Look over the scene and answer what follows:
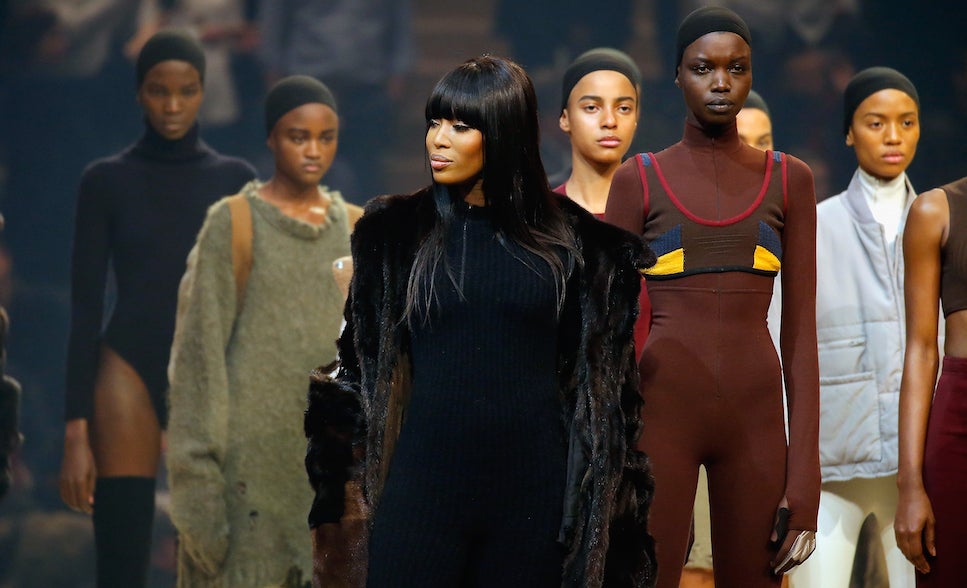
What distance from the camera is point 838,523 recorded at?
3.89m

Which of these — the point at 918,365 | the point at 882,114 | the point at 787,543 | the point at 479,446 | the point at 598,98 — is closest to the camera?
the point at 479,446

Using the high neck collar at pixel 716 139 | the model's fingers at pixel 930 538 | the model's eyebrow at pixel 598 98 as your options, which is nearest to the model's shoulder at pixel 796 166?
the high neck collar at pixel 716 139

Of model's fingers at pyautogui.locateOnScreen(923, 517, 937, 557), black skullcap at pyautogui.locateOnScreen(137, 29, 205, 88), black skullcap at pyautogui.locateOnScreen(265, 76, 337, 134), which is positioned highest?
black skullcap at pyautogui.locateOnScreen(137, 29, 205, 88)

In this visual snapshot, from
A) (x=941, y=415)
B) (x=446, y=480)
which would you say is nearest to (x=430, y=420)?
(x=446, y=480)

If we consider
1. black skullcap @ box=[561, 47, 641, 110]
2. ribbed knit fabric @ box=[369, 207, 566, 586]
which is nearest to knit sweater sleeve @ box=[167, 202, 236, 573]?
black skullcap @ box=[561, 47, 641, 110]

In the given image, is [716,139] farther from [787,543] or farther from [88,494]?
[88,494]

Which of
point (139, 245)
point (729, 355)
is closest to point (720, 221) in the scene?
point (729, 355)

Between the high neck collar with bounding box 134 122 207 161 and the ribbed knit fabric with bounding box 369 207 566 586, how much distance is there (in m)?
2.69

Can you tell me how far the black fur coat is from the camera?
8.02 ft

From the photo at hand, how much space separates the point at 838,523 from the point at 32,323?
10.6 ft

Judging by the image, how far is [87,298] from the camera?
482 cm

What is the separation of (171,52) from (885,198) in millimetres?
2867

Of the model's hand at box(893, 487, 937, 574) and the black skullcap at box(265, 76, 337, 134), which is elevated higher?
the black skullcap at box(265, 76, 337, 134)

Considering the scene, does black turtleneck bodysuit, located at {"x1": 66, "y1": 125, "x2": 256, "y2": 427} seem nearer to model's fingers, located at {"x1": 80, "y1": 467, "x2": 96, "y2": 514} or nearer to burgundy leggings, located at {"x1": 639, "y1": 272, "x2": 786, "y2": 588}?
model's fingers, located at {"x1": 80, "y1": 467, "x2": 96, "y2": 514}
